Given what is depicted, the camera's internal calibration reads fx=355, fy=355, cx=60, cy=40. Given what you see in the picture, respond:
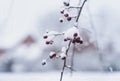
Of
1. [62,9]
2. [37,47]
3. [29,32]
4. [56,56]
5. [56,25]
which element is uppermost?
[29,32]

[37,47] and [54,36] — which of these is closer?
[54,36]

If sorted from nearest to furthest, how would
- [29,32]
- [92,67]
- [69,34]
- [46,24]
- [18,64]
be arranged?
[69,34] → [92,67] → [18,64] → [46,24] → [29,32]

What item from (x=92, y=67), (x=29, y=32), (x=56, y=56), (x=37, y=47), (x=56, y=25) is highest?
(x=29, y=32)

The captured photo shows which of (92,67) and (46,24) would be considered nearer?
(92,67)

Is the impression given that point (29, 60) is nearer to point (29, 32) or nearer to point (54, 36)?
point (29, 32)

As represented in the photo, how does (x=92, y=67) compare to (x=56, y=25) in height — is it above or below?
below

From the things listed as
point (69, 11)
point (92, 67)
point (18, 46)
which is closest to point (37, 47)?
point (18, 46)

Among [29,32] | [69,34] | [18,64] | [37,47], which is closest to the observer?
[69,34]

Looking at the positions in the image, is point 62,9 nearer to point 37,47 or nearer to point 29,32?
point 37,47

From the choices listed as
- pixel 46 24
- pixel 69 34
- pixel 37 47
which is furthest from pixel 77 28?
pixel 46 24
